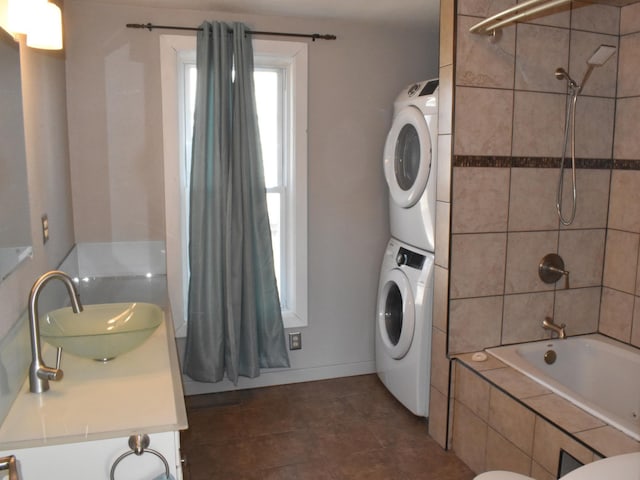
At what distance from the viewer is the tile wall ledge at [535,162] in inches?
96.8

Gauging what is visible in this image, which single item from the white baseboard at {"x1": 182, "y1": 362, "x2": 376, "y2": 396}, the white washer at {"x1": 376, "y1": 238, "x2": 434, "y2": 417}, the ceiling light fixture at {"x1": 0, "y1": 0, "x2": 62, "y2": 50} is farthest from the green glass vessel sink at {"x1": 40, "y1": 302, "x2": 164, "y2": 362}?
the white washer at {"x1": 376, "y1": 238, "x2": 434, "y2": 417}

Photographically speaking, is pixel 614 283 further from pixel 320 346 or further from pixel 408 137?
pixel 320 346

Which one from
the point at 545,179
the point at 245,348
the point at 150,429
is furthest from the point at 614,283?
the point at 150,429

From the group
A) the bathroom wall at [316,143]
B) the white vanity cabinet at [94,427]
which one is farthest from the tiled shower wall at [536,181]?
Result: the white vanity cabinet at [94,427]

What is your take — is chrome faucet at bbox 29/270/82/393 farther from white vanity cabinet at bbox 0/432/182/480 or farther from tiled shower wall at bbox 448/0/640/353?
tiled shower wall at bbox 448/0/640/353

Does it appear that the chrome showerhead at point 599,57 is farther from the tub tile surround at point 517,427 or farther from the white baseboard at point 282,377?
the white baseboard at point 282,377

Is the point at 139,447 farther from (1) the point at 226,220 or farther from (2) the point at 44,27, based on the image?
(1) the point at 226,220

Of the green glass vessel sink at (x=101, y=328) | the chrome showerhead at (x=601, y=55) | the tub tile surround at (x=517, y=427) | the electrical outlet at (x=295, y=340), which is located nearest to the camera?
the green glass vessel sink at (x=101, y=328)

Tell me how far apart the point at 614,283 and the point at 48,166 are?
2.74 m

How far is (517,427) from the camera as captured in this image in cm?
212

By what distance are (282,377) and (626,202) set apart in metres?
Result: 2.14

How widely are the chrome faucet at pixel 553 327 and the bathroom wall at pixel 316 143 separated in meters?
1.08

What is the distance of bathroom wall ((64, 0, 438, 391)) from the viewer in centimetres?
281

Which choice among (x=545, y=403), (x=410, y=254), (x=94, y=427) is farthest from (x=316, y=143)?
(x=94, y=427)
